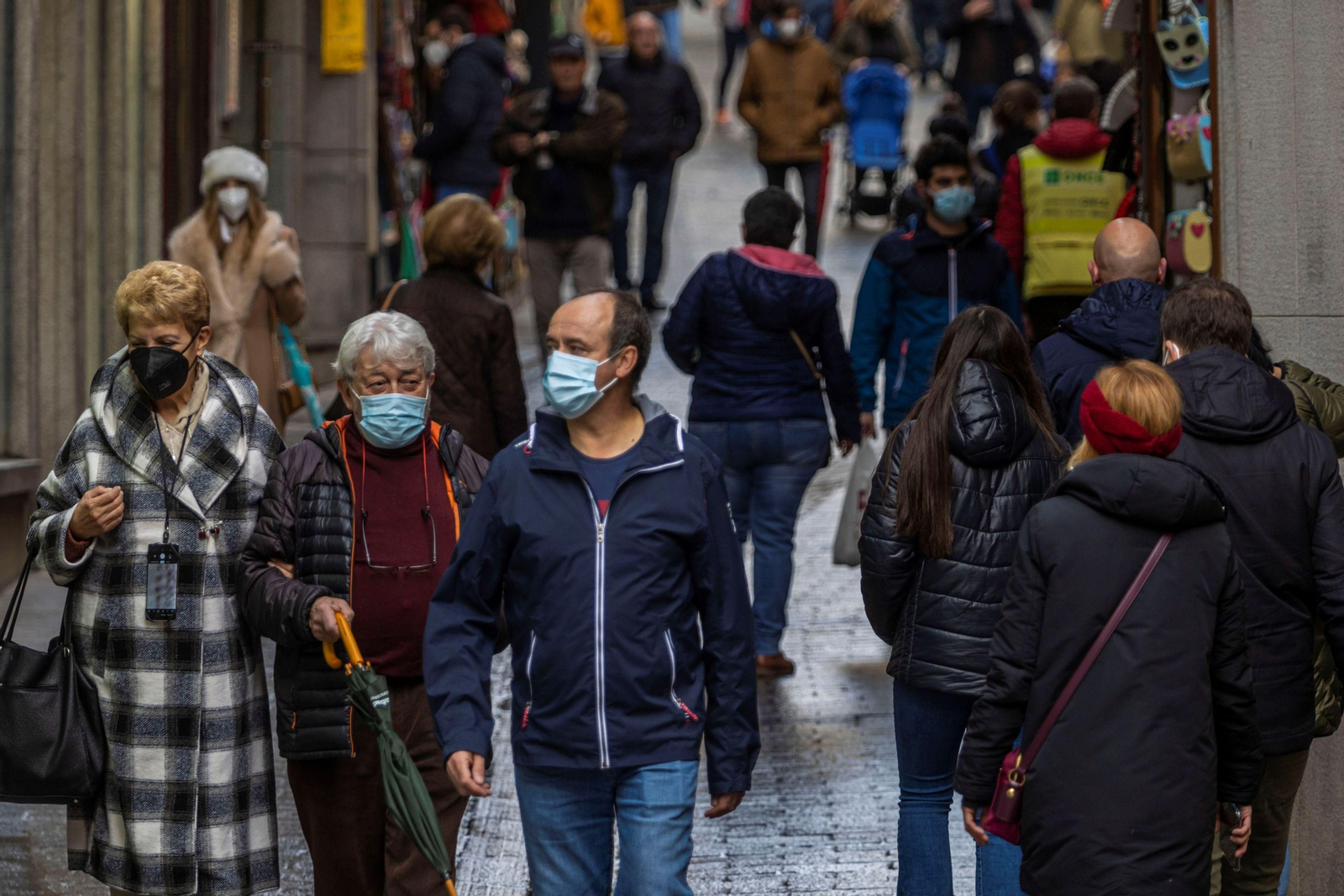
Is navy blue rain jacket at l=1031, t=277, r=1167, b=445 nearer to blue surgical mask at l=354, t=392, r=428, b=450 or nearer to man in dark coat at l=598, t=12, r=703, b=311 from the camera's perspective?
blue surgical mask at l=354, t=392, r=428, b=450

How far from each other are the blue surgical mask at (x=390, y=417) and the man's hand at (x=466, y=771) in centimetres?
105

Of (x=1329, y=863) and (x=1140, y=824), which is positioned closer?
(x=1140, y=824)

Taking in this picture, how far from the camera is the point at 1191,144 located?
750cm

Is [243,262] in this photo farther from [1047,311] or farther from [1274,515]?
[1274,515]

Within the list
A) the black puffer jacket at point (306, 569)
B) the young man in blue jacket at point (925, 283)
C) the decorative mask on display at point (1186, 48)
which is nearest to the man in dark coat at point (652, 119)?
the young man in blue jacket at point (925, 283)

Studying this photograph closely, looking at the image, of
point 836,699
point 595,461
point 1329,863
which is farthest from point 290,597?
point 836,699

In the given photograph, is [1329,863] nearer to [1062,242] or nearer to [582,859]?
[582,859]

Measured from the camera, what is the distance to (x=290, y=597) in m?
4.68

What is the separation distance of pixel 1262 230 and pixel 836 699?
2.74 meters

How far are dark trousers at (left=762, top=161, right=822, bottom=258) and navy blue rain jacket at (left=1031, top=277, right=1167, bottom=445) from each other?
9.31 meters

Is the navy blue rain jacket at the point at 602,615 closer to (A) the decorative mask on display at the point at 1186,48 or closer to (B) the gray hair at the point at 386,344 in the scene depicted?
(B) the gray hair at the point at 386,344

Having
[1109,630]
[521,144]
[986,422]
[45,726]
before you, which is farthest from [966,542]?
[521,144]

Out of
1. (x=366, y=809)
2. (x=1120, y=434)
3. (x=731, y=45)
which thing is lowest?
(x=366, y=809)

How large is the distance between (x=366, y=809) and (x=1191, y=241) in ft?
13.6
